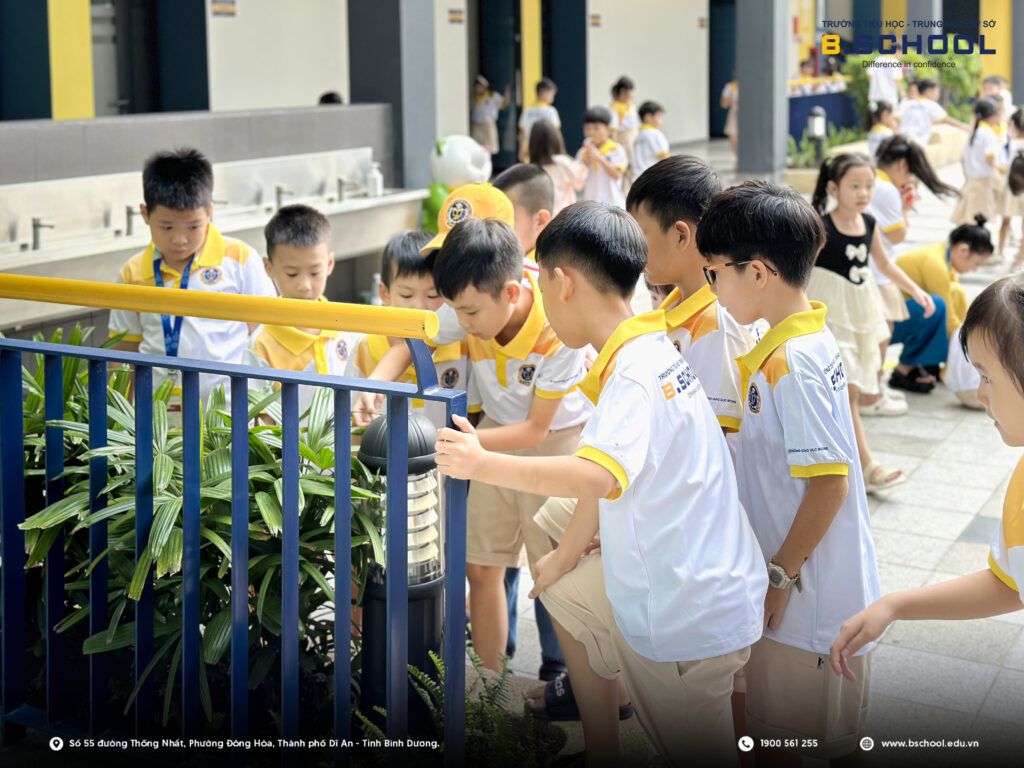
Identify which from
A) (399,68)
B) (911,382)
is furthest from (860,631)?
(399,68)

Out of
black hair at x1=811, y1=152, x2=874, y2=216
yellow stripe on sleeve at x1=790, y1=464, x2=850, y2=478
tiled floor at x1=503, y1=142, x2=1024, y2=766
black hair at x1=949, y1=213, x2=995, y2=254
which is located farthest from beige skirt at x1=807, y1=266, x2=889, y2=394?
yellow stripe on sleeve at x1=790, y1=464, x2=850, y2=478

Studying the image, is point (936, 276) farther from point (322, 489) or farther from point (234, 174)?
point (322, 489)

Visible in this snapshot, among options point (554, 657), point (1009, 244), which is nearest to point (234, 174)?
point (554, 657)

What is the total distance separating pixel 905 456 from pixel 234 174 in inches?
179

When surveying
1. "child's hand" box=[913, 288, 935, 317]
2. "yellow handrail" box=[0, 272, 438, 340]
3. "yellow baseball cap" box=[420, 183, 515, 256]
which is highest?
"yellow baseball cap" box=[420, 183, 515, 256]

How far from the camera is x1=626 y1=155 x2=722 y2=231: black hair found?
290 centimetres

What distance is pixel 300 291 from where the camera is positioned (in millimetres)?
4074

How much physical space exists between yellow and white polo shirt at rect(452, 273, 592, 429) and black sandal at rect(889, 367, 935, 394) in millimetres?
4704

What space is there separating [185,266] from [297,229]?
55 cm

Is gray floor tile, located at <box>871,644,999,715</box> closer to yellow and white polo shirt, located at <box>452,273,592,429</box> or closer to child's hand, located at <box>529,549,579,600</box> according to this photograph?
yellow and white polo shirt, located at <box>452,273,592,429</box>

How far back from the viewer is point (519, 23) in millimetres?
19281

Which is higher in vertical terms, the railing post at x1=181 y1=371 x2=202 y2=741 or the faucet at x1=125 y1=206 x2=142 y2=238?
the faucet at x1=125 y1=206 x2=142 y2=238

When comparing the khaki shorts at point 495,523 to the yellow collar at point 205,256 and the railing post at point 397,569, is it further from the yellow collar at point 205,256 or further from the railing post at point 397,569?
the yellow collar at point 205,256

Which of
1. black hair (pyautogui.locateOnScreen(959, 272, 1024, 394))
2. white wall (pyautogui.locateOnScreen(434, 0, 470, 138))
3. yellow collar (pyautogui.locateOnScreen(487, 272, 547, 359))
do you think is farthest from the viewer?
white wall (pyautogui.locateOnScreen(434, 0, 470, 138))
